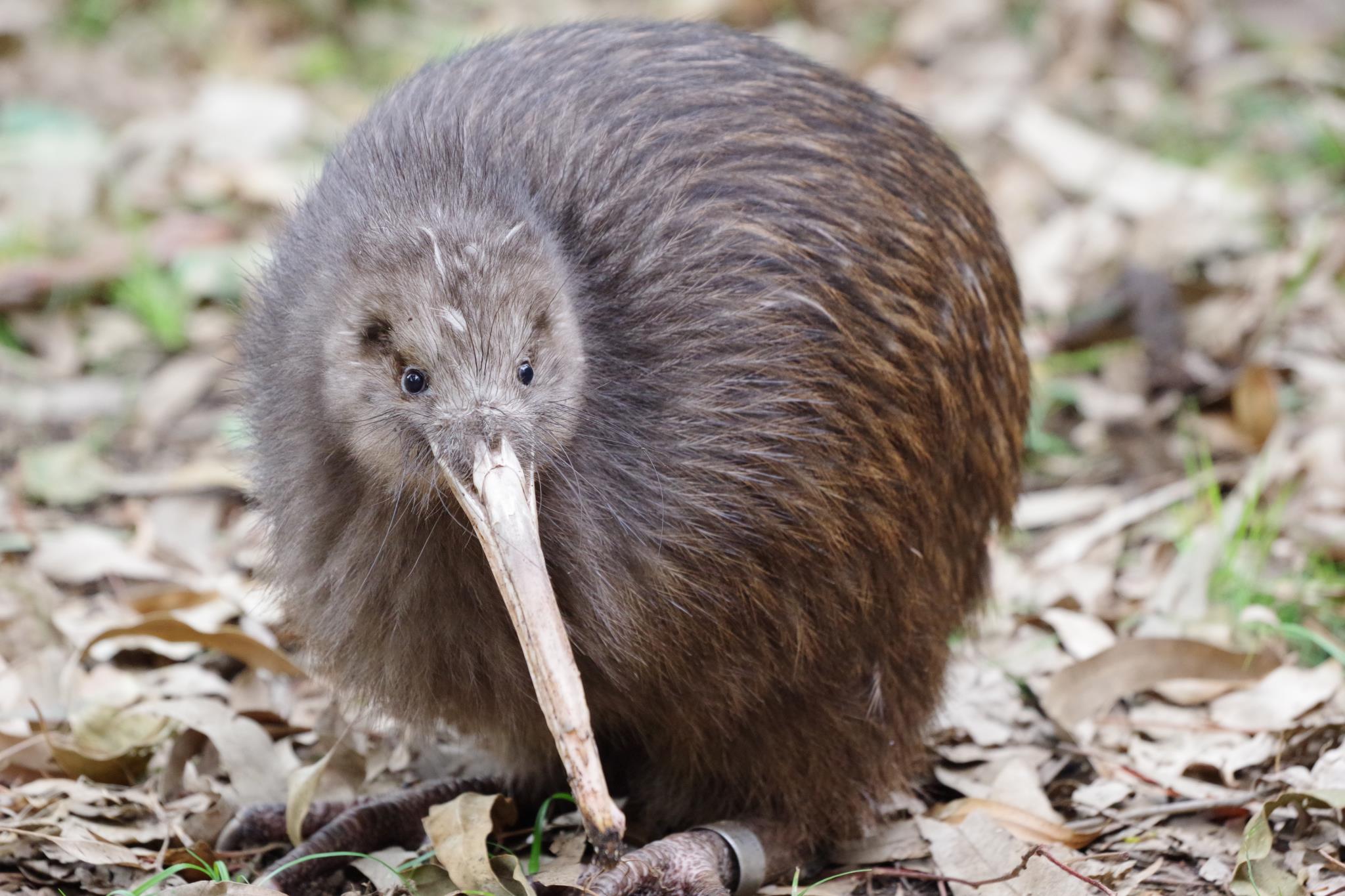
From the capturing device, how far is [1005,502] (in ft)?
12.3

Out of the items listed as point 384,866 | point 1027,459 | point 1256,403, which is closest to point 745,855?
point 384,866

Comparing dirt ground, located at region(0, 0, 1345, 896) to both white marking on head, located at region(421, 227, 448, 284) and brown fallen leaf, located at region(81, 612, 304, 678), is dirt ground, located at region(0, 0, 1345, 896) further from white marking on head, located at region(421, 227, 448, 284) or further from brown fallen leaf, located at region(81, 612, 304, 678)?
white marking on head, located at region(421, 227, 448, 284)

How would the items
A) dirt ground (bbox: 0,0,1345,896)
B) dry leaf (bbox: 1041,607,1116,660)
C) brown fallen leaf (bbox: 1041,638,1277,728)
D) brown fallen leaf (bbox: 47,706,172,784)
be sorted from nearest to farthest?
1. dirt ground (bbox: 0,0,1345,896)
2. brown fallen leaf (bbox: 47,706,172,784)
3. brown fallen leaf (bbox: 1041,638,1277,728)
4. dry leaf (bbox: 1041,607,1116,660)

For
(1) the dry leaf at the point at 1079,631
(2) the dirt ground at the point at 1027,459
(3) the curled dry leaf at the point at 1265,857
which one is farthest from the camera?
(1) the dry leaf at the point at 1079,631

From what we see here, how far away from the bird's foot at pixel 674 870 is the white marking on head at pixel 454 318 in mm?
1047

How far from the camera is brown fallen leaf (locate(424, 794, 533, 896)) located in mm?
3092

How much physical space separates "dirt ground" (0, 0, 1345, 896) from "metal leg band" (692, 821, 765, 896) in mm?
83

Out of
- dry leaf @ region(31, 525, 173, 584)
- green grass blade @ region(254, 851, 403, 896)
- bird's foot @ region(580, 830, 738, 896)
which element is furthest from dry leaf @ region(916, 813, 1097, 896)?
dry leaf @ region(31, 525, 173, 584)

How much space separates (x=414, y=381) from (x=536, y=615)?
0.49 meters

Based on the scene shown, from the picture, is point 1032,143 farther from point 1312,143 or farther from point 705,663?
point 705,663

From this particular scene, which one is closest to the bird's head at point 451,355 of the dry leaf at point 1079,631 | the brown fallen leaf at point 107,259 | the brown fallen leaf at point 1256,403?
the dry leaf at point 1079,631

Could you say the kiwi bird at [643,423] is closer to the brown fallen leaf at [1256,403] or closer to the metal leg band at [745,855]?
the metal leg band at [745,855]

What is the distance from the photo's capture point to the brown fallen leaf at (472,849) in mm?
3092

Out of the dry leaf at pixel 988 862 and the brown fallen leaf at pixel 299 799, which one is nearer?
the dry leaf at pixel 988 862
